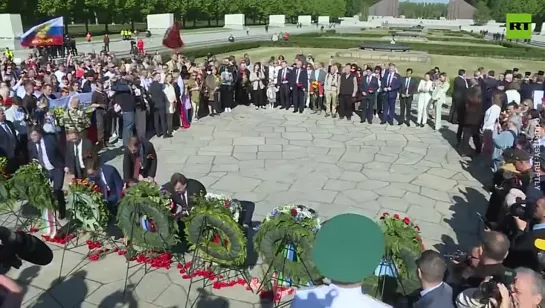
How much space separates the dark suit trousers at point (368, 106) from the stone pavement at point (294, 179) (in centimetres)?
39

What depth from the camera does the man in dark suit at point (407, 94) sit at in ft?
41.1

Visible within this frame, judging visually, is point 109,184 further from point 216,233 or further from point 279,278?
point 279,278

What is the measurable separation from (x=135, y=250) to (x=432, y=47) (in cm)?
3673

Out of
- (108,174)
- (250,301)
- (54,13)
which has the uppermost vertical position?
(54,13)

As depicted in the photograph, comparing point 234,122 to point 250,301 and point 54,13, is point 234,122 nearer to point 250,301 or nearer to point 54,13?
point 250,301

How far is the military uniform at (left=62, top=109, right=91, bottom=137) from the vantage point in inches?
355

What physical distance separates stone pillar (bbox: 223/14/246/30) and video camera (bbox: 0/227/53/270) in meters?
67.2

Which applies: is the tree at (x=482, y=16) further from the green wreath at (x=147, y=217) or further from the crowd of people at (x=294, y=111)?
the green wreath at (x=147, y=217)

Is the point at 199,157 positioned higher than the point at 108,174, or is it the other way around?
the point at 108,174

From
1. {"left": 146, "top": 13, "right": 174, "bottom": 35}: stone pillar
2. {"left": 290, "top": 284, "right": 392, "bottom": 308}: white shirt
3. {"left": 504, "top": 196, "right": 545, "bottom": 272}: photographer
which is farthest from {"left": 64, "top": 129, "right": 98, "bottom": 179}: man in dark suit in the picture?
{"left": 146, "top": 13, "right": 174, "bottom": 35}: stone pillar

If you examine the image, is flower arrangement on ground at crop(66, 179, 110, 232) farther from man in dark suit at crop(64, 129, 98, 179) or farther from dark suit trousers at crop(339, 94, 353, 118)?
dark suit trousers at crop(339, 94, 353, 118)

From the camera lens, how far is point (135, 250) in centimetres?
618

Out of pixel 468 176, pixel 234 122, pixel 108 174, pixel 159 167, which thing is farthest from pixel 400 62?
pixel 108 174

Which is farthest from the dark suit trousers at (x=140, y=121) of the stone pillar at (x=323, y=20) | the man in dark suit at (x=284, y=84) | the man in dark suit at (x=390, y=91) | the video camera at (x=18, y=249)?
the stone pillar at (x=323, y=20)
